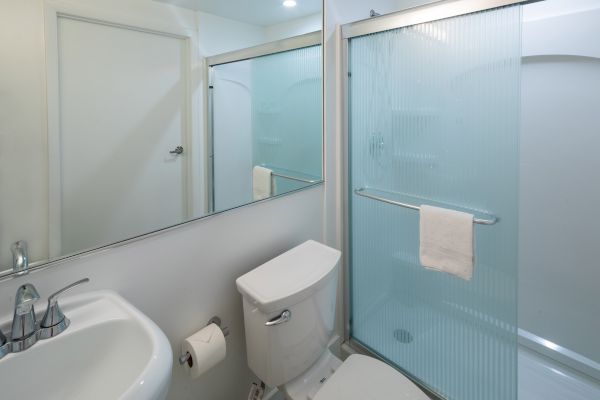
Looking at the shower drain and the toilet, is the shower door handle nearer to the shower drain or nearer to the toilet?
the toilet

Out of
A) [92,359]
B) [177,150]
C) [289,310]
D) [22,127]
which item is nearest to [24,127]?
[22,127]

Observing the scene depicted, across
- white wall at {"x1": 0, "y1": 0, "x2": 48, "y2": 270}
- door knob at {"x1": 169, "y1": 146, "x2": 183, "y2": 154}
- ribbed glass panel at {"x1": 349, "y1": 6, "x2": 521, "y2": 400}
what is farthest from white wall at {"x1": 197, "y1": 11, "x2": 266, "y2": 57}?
ribbed glass panel at {"x1": 349, "y1": 6, "x2": 521, "y2": 400}

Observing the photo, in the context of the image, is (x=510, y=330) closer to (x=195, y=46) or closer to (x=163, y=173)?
(x=163, y=173)

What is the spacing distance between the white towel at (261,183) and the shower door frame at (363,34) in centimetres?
50

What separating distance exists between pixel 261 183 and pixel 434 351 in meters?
1.16

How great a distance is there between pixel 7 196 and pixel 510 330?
1.68 m

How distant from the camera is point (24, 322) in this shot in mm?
Result: 719

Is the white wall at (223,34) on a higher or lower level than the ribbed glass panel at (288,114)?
higher

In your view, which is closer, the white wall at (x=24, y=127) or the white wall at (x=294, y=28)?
the white wall at (x=24, y=127)

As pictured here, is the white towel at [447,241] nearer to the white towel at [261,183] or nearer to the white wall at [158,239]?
the white wall at [158,239]

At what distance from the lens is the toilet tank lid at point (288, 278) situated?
1137 millimetres

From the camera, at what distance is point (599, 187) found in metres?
1.72

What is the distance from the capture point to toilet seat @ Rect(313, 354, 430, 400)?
120cm

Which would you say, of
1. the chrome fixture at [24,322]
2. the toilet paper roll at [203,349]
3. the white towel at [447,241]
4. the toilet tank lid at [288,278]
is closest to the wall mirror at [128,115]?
the chrome fixture at [24,322]
